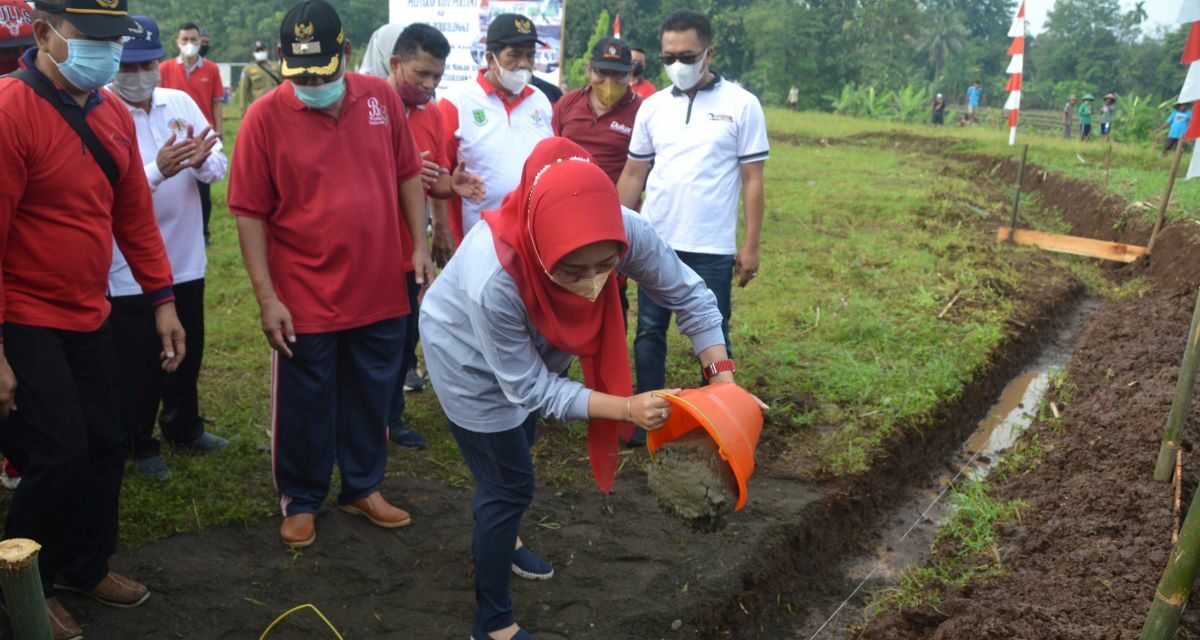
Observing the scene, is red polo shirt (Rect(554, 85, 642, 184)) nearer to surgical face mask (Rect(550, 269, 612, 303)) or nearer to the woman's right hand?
surgical face mask (Rect(550, 269, 612, 303))

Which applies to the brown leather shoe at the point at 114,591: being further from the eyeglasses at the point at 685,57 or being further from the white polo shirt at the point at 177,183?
the eyeglasses at the point at 685,57

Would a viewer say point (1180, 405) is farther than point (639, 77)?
No

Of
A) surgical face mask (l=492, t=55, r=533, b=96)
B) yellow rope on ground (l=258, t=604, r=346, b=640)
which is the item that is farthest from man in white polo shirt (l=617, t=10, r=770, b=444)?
yellow rope on ground (l=258, t=604, r=346, b=640)

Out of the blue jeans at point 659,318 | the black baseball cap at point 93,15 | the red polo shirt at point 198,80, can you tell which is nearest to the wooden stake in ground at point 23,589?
the black baseball cap at point 93,15

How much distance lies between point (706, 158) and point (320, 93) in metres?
1.87

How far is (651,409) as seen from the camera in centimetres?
245

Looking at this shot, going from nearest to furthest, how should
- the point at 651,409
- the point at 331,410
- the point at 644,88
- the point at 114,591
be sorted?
1. the point at 651,409
2. the point at 114,591
3. the point at 331,410
4. the point at 644,88

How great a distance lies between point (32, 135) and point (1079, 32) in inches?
2614

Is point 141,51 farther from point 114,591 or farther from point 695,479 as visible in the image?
point 695,479

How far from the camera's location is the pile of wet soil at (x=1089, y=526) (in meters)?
3.12

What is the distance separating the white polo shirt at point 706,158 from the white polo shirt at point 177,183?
6.44 feet

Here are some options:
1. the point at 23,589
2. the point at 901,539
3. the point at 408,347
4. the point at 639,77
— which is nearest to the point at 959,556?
the point at 901,539

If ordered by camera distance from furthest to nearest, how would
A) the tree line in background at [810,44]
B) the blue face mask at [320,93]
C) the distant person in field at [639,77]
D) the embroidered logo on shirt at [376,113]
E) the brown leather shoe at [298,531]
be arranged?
the tree line in background at [810,44] → the distant person in field at [639,77] → the brown leather shoe at [298,531] → the embroidered logo on shirt at [376,113] → the blue face mask at [320,93]

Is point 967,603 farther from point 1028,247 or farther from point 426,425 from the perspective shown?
point 1028,247
